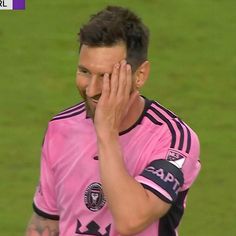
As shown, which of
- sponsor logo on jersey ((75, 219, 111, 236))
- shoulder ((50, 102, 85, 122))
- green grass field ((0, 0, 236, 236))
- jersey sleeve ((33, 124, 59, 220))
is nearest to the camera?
sponsor logo on jersey ((75, 219, 111, 236))

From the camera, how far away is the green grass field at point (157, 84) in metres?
9.14

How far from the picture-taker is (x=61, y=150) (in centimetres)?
548

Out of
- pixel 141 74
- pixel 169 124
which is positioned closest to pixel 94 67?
pixel 141 74

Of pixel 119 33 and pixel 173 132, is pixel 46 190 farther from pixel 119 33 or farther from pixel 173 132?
pixel 119 33

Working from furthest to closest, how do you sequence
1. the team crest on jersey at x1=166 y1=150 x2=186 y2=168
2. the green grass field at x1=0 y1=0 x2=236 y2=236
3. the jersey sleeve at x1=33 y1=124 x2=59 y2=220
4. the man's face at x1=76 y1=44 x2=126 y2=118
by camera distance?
1. the green grass field at x1=0 y1=0 x2=236 y2=236
2. the jersey sleeve at x1=33 y1=124 x2=59 y2=220
3. the team crest on jersey at x1=166 y1=150 x2=186 y2=168
4. the man's face at x1=76 y1=44 x2=126 y2=118

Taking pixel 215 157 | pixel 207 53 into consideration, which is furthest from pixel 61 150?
pixel 207 53

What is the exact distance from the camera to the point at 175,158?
527cm

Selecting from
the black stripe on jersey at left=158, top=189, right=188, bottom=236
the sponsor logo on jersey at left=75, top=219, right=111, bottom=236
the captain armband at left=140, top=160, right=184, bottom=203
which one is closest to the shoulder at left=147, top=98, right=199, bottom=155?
the captain armband at left=140, top=160, right=184, bottom=203

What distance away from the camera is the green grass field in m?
9.14

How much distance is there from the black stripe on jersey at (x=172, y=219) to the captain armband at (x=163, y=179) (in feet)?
0.49

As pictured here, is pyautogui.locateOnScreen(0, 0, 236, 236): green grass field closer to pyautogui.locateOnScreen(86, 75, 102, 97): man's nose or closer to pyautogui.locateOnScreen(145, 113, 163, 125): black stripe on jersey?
pyautogui.locateOnScreen(145, 113, 163, 125): black stripe on jersey

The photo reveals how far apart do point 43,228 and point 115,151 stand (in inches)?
34.0

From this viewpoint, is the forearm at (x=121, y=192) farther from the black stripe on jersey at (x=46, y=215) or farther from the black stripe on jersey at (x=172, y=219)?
the black stripe on jersey at (x=46, y=215)

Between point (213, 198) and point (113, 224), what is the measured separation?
3930mm
